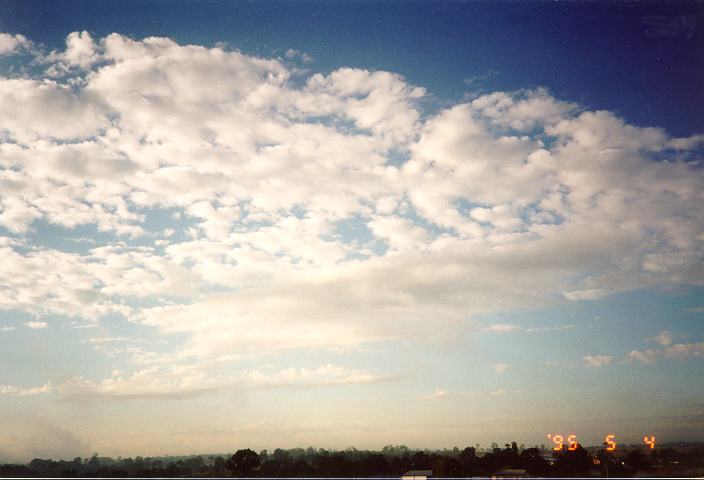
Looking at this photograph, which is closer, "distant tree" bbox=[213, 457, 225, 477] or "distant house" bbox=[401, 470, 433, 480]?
"distant tree" bbox=[213, 457, 225, 477]

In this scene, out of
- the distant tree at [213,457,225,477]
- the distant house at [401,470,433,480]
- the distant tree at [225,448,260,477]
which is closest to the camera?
the distant tree at [213,457,225,477]

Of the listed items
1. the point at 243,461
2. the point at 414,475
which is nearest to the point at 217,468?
the point at 414,475

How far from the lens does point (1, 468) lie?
42.7 ft

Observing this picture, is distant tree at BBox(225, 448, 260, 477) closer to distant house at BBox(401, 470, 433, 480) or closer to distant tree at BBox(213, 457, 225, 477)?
distant tree at BBox(213, 457, 225, 477)

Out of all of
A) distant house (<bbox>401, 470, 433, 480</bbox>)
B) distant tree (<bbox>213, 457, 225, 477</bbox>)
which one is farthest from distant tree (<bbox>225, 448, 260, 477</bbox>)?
distant house (<bbox>401, 470, 433, 480</bbox>)

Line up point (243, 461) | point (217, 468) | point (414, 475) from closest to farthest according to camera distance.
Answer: point (217, 468) → point (414, 475) → point (243, 461)

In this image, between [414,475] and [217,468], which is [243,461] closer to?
[414,475]

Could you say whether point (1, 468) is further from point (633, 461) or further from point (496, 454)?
point (496, 454)

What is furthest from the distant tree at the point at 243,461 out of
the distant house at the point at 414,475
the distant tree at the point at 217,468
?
the distant house at the point at 414,475

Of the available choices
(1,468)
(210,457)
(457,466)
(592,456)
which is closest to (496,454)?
(457,466)

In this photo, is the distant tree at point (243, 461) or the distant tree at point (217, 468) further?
the distant tree at point (243, 461)

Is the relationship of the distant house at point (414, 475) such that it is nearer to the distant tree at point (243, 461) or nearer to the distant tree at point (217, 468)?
the distant tree at point (217, 468)

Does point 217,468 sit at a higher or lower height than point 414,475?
higher

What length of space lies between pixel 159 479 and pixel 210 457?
29.2 m
